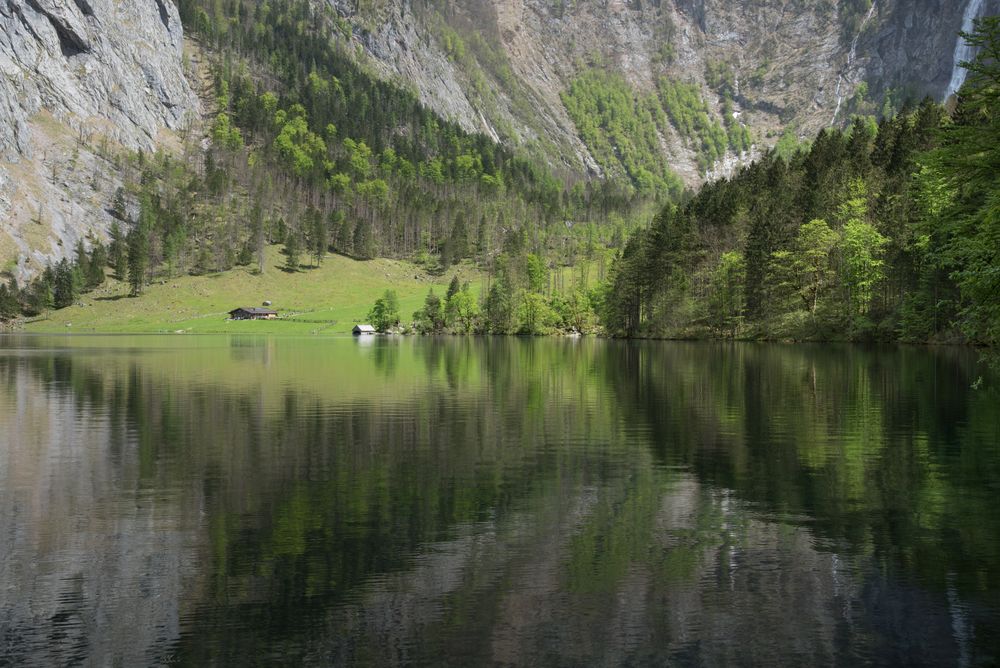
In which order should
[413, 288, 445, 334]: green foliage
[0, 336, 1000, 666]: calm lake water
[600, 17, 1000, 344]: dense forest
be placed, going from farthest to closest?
[413, 288, 445, 334]: green foliage < [600, 17, 1000, 344]: dense forest < [0, 336, 1000, 666]: calm lake water

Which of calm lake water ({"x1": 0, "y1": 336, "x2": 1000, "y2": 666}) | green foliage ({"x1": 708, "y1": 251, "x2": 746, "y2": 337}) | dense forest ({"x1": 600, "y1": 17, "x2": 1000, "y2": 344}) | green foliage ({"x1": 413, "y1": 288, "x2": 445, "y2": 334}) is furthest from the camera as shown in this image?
green foliage ({"x1": 413, "y1": 288, "x2": 445, "y2": 334})

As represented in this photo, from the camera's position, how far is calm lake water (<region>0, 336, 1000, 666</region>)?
12.4 m

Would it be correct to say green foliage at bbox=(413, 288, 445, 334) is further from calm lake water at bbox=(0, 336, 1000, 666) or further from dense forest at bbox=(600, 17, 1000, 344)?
calm lake water at bbox=(0, 336, 1000, 666)

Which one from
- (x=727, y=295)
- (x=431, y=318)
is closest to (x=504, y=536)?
(x=727, y=295)

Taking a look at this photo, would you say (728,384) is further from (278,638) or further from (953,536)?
(278,638)

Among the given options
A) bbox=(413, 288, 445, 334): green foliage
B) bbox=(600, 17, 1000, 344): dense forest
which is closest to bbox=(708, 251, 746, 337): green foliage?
bbox=(600, 17, 1000, 344): dense forest

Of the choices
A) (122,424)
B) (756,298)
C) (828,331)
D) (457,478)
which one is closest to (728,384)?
(457,478)

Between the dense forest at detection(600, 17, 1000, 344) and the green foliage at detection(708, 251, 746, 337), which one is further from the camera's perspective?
the green foliage at detection(708, 251, 746, 337)

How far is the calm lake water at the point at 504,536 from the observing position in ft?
40.7

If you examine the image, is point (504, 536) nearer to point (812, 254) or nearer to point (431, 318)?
point (812, 254)

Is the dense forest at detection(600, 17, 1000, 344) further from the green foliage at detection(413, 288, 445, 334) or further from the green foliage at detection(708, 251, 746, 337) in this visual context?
the green foliage at detection(413, 288, 445, 334)

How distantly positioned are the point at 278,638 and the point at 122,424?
26.1 m

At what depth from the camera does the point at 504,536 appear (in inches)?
696

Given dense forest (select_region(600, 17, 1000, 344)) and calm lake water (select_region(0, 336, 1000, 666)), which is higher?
dense forest (select_region(600, 17, 1000, 344))
